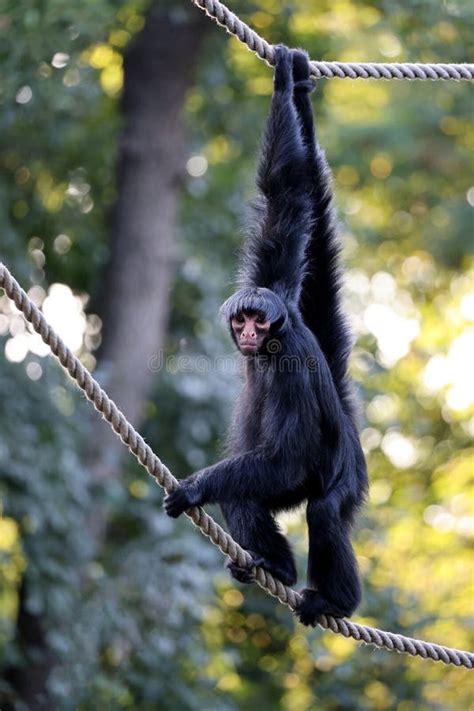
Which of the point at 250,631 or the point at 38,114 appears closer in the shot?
the point at 38,114

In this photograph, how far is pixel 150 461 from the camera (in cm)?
503

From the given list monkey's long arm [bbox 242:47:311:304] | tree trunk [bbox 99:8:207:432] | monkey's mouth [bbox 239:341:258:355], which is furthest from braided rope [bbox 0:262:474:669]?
tree trunk [bbox 99:8:207:432]

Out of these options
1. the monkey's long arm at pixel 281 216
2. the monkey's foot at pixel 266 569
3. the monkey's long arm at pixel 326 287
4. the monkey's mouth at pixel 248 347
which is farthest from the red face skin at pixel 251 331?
the monkey's foot at pixel 266 569

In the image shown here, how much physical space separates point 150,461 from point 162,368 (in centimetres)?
635

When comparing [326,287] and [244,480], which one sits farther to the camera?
[326,287]

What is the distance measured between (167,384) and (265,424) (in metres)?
5.67

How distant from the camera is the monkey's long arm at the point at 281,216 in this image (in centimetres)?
600

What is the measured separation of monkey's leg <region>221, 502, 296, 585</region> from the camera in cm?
Answer: 564

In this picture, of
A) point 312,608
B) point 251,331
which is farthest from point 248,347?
point 312,608

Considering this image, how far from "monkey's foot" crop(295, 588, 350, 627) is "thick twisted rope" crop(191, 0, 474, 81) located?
2631 mm

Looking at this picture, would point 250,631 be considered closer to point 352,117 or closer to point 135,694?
point 135,694

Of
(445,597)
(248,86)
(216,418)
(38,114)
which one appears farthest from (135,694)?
(248,86)

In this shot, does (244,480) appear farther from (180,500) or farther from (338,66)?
(338,66)

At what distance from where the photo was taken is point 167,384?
1134 centimetres
